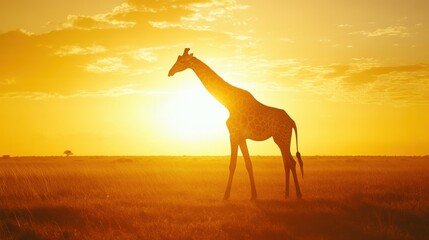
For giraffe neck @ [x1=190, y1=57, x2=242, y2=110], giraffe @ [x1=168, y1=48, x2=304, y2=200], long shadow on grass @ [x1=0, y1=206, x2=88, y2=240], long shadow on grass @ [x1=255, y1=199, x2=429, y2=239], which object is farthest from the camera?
giraffe neck @ [x1=190, y1=57, x2=242, y2=110]

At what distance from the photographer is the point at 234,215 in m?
12.6

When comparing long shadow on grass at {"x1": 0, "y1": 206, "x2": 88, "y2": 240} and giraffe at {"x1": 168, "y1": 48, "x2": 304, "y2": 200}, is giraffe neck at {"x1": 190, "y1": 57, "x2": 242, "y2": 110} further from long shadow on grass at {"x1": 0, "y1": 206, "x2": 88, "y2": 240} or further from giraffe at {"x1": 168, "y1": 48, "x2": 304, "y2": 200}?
long shadow on grass at {"x1": 0, "y1": 206, "x2": 88, "y2": 240}

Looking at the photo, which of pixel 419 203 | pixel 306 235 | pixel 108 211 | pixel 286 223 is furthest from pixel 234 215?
pixel 419 203

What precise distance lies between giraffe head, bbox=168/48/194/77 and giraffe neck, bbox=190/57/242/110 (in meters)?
0.19

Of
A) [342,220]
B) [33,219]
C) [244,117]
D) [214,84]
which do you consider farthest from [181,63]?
[342,220]

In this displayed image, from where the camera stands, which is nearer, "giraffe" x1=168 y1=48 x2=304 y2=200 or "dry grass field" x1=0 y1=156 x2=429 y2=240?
"dry grass field" x1=0 y1=156 x2=429 y2=240

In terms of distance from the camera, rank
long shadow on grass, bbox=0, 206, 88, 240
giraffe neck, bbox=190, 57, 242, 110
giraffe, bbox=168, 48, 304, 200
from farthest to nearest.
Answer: giraffe neck, bbox=190, 57, 242, 110, giraffe, bbox=168, 48, 304, 200, long shadow on grass, bbox=0, 206, 88, 240

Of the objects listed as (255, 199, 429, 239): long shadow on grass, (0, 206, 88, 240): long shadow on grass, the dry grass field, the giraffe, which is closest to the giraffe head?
the giraffe

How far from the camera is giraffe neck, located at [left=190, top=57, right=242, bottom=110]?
17016mm

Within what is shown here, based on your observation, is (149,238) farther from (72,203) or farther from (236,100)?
(236,100)

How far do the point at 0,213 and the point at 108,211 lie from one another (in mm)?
3012

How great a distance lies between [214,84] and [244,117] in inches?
67.9

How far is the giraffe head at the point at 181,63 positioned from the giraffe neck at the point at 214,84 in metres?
0.19

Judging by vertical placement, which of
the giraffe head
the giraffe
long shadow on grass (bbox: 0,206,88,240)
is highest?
the giraffe head
